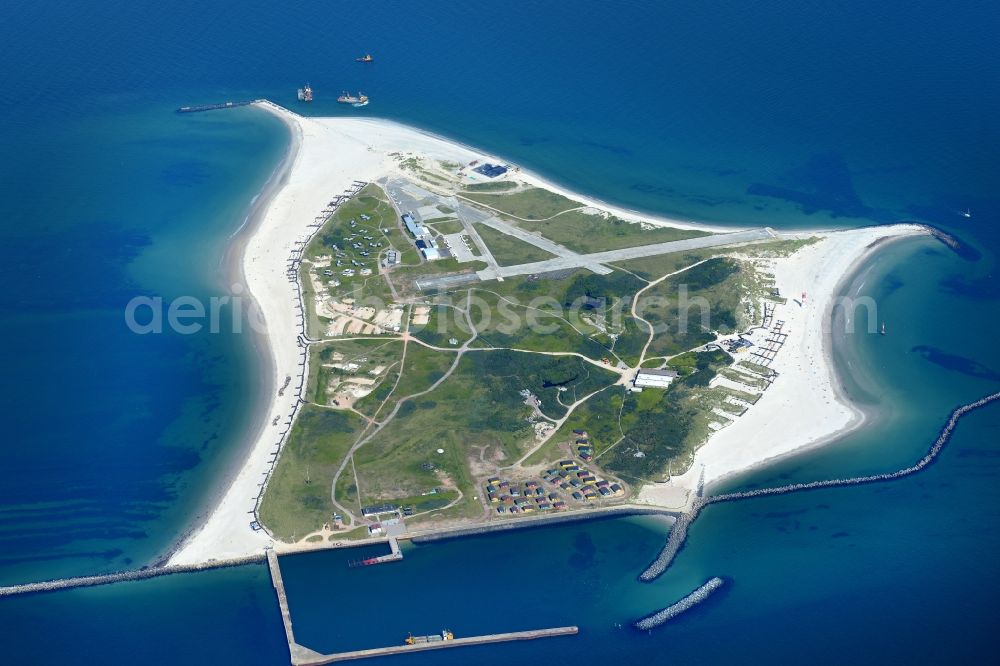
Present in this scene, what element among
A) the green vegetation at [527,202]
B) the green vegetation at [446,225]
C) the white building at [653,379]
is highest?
the green vegetation at [527,202]

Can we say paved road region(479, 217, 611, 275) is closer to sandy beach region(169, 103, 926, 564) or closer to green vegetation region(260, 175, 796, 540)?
green vegetation region(260, 175, 796, 540)

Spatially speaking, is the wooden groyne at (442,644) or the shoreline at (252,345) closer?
the wooden groyne at (442,644)

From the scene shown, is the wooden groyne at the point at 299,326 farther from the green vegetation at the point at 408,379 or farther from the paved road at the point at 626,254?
the paved road at the point at 626,254

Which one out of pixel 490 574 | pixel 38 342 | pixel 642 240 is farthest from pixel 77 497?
pixel 642 240

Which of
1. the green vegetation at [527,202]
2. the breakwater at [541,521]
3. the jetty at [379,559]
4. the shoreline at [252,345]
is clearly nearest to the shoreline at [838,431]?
the breakwater at [541,521]

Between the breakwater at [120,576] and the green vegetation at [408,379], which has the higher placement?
the green vegetation at [408,379]

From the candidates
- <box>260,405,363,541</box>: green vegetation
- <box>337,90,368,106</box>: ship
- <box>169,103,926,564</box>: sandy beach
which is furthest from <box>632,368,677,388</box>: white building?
<box>337,90,368,106</box>: ship

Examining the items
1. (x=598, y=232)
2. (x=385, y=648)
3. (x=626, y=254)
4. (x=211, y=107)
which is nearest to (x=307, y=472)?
(x=385, y=648)

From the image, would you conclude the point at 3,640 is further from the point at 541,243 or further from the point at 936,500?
the point at 936,500
